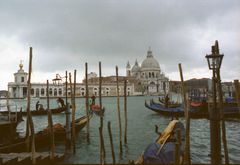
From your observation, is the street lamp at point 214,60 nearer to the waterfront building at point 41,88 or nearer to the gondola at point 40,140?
the gondola at point 40,140

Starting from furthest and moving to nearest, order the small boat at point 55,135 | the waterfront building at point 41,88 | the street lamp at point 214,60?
the waterfront building at point 41,88
the small boat at point 55,135
the street lamp at point 214,60

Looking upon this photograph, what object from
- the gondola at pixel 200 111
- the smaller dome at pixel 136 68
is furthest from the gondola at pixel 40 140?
the smaller dome at pixel 136 68

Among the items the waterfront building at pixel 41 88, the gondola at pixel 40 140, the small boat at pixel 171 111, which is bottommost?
the gondola at pixel 40 140

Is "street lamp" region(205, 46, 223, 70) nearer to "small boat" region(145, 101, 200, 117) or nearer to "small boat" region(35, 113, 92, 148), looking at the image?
"small boat" region(35, 113, 92, 148)

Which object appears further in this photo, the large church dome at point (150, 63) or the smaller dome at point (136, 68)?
the smaller dome at point (136, 68)

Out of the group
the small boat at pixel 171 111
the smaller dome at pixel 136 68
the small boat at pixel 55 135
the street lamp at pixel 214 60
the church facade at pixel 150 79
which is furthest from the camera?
the smaller dome at pixel 136 68

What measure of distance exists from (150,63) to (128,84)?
12550 millimetres

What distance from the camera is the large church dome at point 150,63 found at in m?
98.9

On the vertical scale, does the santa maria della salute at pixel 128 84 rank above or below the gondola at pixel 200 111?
above

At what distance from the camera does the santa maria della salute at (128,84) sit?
7725 centimetres

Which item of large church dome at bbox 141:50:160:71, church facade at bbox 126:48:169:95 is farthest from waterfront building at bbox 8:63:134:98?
large church dome at bbox 141:50:160:71

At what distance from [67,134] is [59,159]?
1.90m

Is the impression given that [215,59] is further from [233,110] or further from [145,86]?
[145,86]

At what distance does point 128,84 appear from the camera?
92.4 m
